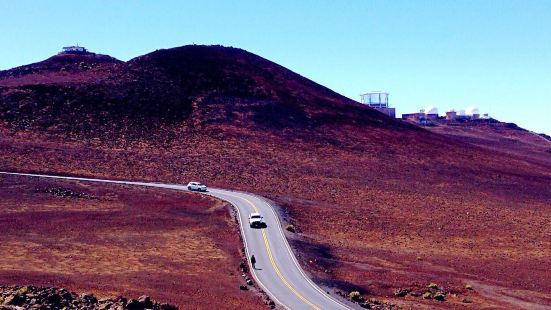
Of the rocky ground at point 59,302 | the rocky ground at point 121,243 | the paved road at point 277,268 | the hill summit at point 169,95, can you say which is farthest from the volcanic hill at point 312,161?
the rocky ground at point 59,302

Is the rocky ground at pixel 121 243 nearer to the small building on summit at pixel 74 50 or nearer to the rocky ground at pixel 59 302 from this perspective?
the rocky ground at pixel 59 302

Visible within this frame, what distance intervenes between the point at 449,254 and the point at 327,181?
31.8 meters

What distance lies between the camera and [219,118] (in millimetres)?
106438

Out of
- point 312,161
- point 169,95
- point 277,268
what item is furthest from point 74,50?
point 277,268

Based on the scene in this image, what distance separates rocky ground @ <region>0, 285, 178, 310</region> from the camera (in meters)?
24.6

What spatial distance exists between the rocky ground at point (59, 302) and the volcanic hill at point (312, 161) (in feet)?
49.6

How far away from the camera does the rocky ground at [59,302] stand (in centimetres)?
2464

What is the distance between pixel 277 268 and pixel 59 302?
17.2 m

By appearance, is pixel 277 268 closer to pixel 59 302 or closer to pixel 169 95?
pixel 59 302

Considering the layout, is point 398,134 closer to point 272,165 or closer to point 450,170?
point 450,170

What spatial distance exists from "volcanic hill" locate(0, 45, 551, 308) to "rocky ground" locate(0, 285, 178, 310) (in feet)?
49.6

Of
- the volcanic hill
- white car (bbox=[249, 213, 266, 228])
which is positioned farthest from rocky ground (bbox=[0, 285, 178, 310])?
white car (bbox=[249, 213, 266, 228])

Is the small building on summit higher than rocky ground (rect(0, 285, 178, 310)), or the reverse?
the small building on summit

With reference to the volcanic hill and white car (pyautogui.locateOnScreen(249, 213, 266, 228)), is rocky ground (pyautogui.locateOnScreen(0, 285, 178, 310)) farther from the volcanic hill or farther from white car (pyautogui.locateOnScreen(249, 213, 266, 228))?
white car (pyautogui.locateOnScreen(249, 213, 266, 228))
